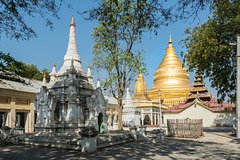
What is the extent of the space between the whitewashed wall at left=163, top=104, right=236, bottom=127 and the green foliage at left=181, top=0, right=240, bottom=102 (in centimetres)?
1311

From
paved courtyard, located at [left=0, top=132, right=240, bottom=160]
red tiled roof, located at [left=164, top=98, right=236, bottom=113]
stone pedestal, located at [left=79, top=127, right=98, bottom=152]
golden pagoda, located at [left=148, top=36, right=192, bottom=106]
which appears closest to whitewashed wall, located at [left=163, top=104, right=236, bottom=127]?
red tiled roof, located at [left=164, top=98, right=236, bottom=113]

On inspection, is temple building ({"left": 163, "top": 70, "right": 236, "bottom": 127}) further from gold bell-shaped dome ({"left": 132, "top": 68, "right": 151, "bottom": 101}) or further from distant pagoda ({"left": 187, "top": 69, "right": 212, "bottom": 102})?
gold bell-shaped dome ({"left": 132, "top": 68, "right": 151, "bottom": 101})

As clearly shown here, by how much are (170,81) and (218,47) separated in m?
34.6

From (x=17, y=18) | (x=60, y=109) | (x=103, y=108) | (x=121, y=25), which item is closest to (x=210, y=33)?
(x=121, y=25)

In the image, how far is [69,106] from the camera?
15336mm

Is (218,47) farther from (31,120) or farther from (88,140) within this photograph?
(31,120)

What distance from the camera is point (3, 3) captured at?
6543 mm

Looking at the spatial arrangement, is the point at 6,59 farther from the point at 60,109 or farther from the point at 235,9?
the point at 235,9

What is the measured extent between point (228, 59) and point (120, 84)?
10391 millimetres

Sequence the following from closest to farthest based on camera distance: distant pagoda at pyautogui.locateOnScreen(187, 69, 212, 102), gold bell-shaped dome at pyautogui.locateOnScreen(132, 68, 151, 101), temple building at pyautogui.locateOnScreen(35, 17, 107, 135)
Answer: temple building at pyautogui.locateOnScreen(35, 17, 107, 135) → distant pagoda at pyautogui.locateOnScreen(187, 69, 212, 102) → gold bell-shaped dome at pyautogui.locateOnScreen(132, 68, 151, 101)

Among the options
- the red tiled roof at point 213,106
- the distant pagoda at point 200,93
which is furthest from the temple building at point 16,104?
the distant pagoda at point 200,93

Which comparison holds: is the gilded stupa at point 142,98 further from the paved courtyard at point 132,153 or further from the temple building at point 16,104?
the paved courtyard at point 132,153

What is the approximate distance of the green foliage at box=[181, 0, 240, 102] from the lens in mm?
16922

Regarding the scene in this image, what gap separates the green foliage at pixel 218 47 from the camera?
16.9 m
